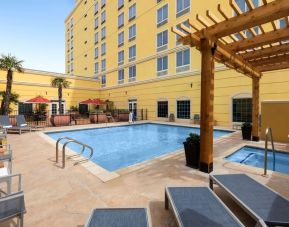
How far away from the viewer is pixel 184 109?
1869 cm

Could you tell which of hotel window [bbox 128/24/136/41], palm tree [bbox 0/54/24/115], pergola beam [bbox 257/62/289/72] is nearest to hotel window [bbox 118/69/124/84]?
hotel window [bbox 128/24/136/41]

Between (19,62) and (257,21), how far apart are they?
1799 cm

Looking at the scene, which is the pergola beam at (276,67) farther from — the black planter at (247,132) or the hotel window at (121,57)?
the hotel window at (121,57)

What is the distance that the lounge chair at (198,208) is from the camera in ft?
7.95

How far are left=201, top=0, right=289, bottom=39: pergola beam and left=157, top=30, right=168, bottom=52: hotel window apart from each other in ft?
52.6

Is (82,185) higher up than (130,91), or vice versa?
(130,91)

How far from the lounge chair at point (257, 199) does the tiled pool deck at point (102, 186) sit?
0.37m

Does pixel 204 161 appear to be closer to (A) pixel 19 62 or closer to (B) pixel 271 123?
(B) pixel 271 123

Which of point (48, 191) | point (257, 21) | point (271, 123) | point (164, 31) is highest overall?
point (164, 31)

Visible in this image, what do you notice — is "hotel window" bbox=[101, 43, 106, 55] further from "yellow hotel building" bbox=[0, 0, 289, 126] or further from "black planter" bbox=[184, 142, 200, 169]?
"black planter" bbox=[184, 142, 200, 169]

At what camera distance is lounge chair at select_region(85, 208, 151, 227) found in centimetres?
243

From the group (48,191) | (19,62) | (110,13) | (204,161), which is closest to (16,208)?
(48,191)

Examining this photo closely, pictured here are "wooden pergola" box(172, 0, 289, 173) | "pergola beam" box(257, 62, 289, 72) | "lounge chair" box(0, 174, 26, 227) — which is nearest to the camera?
"lounge chair" box(0, 174, 26, 227)

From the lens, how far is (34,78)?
2358 cm
